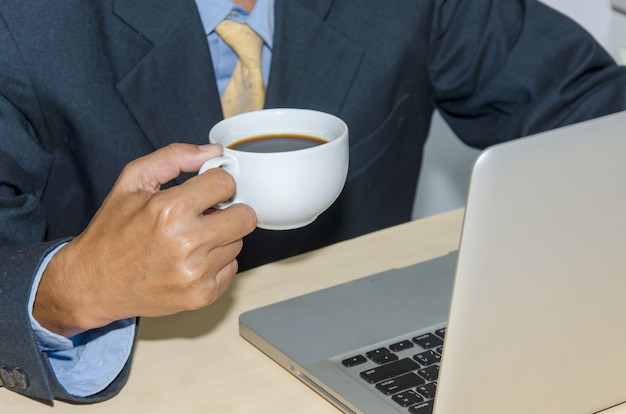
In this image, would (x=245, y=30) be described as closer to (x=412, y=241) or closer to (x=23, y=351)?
(x=412, y=241)

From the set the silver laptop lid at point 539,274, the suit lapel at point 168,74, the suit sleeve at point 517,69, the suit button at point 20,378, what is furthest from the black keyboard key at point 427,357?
the suit sleeve at point 517,69

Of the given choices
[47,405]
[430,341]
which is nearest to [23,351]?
[47,405]

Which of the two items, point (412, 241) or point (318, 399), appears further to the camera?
point (412, 241)

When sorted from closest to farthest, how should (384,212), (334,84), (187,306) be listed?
1. (187,306)
2. (334,84)
3. (384,212)

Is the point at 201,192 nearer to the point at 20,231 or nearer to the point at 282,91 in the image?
the point at 20,231

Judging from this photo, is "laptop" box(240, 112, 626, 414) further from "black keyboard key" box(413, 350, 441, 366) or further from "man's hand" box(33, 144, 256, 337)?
"man's hand" box(33, 144, 256, 337)

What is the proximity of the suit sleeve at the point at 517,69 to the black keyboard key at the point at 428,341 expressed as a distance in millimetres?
545

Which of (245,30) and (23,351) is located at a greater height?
(245,30)

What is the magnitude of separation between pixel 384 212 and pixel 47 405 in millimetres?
736

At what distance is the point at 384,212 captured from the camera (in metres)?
1.45

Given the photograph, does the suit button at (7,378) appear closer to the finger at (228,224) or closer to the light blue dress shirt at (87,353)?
the light blue dress shirt at (87,353)

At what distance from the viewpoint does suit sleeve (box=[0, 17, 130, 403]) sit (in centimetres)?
84

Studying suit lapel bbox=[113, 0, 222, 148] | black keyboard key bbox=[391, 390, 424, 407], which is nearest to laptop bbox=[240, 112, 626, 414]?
black keyboard key bbox=[391, 390, 424, 407]

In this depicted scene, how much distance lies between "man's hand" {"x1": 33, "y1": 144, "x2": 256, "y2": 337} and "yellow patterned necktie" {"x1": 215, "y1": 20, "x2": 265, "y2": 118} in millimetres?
401
